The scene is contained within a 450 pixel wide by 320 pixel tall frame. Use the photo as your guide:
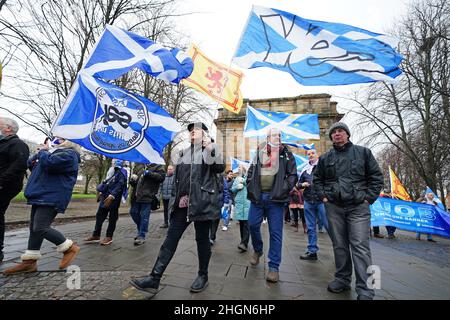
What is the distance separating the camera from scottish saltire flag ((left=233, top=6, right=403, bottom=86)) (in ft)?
12.3

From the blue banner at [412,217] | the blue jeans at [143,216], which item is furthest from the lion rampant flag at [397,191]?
the blue jeans at [143,216]

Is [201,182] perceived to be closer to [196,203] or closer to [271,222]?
[196,203]

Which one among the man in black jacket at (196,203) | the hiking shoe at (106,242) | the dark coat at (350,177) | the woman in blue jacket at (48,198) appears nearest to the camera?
the man in black jacket at (196,203)

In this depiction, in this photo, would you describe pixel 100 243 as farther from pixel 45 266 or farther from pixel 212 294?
pixel 212 294

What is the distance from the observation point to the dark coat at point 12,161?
3148 millimetres

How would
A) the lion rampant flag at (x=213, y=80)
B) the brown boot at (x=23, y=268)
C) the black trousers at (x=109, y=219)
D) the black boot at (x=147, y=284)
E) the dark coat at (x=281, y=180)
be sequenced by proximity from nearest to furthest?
the black boot at (x=147, y=284) → the brown boot at (x=23, y=268) → the dark coat at (x=281, y=180) → the black trousers at (x=109, y=219) → the lion rampant flag at (x=213, y=80)

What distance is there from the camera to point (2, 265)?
10.2 ft

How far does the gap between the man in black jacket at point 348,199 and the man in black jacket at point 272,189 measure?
0.44 m

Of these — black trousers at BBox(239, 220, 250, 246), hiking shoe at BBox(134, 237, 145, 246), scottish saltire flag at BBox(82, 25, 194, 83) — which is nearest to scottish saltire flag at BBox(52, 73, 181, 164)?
scottish saltire flag at BBox(82, 25, 194, 83)

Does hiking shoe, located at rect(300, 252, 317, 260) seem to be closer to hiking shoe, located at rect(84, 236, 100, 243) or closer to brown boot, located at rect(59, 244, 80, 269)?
brown boot, located at rect(59, 244, 80, 269)

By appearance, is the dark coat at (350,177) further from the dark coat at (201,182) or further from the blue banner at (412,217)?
the blue banner at (412,217)

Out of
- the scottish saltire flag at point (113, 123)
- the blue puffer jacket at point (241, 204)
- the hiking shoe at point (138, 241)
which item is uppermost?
the scottish saltire flag at point (113, 123)
